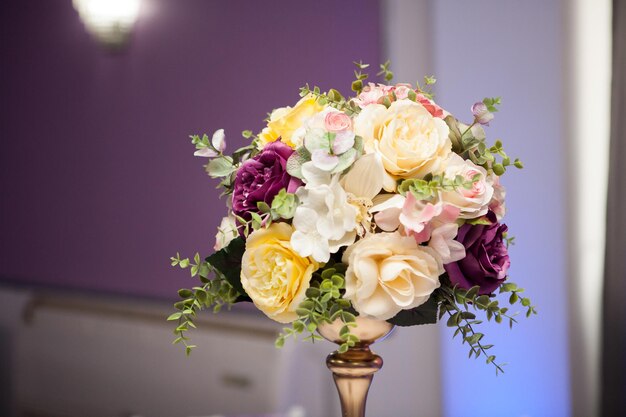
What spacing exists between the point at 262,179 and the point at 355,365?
249mm

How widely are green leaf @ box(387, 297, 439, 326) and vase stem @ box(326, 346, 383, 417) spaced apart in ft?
0.20

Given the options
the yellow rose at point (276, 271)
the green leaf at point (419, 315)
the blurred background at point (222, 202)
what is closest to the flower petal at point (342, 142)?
the yellow rose at point (276, 271)

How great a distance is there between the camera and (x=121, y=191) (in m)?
3.13

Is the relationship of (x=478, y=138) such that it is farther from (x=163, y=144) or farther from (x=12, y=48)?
(x=12, y=48)

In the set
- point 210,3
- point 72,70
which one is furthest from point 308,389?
point 72,70

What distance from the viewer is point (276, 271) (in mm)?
914

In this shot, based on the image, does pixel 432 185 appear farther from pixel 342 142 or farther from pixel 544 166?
pixel 544 166

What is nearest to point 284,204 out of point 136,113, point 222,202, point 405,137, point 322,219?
point 322,219

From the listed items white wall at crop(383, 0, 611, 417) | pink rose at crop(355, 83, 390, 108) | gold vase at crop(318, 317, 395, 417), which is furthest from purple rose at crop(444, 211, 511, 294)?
white wall at crop(383, 0, 611, 417)

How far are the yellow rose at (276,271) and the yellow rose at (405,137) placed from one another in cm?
14

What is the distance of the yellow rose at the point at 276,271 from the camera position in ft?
2.98

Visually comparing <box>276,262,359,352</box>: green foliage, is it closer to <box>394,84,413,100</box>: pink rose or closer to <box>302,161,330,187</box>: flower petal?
<box>302,161,330,187</box>: flower petal

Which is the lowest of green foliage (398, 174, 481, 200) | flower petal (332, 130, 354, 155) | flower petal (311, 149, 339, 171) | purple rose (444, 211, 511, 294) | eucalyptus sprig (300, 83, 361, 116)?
purple rose (444, 211, 511, 294)

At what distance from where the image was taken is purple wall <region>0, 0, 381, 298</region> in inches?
109
